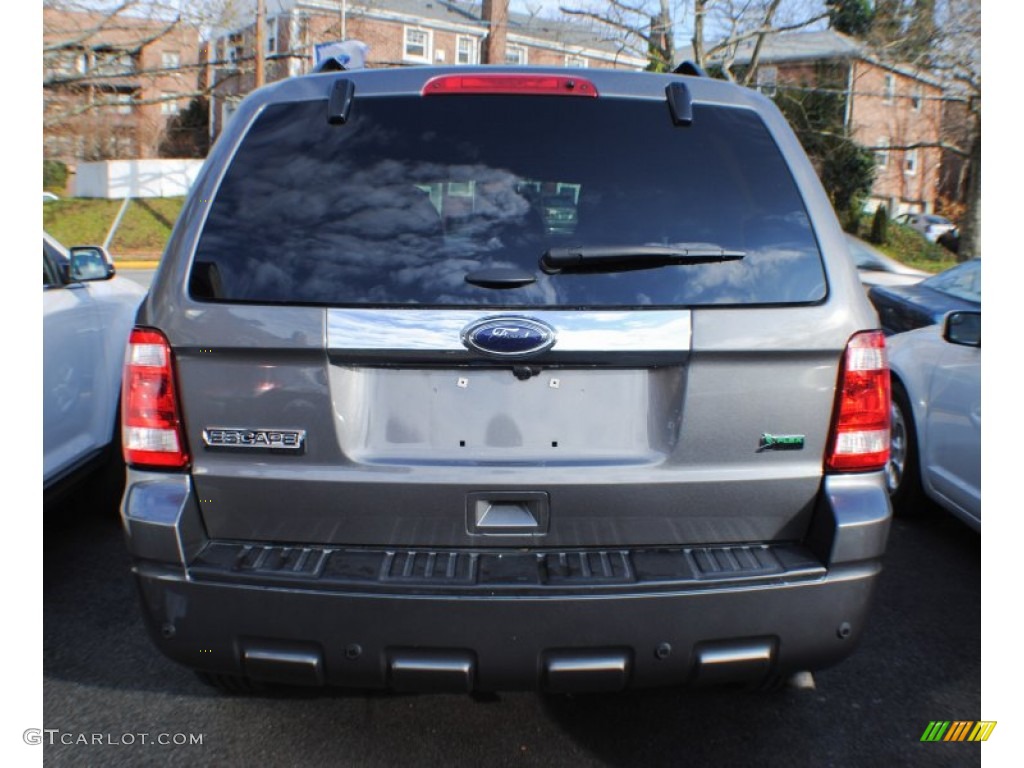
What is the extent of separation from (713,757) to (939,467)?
99.1 inches

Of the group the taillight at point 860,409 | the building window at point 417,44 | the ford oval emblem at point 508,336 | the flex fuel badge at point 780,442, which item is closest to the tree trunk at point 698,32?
the building window at point 417,44

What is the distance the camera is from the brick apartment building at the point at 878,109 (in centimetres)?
3762

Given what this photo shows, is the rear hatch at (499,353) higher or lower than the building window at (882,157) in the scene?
lower

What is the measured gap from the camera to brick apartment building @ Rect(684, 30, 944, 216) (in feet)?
123

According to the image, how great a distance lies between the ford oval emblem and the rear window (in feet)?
0.18

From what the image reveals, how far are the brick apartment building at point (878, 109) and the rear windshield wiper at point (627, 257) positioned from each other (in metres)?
33.1

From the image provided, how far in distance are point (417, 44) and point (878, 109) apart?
22.4m

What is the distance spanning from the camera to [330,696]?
3.24 meters

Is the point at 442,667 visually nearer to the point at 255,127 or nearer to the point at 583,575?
the point at 583,575

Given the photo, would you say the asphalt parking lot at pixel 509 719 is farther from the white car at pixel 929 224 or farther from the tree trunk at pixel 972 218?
the white car at pixel 929 224

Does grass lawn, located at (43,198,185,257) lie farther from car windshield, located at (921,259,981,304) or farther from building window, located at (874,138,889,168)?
building window, located at (874,138,889,168)

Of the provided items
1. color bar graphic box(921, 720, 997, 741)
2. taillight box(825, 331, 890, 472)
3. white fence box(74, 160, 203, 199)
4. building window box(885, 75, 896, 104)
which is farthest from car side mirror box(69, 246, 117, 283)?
building window box(885, 75, 896, 104)

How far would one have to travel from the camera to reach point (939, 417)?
4.76 meters
